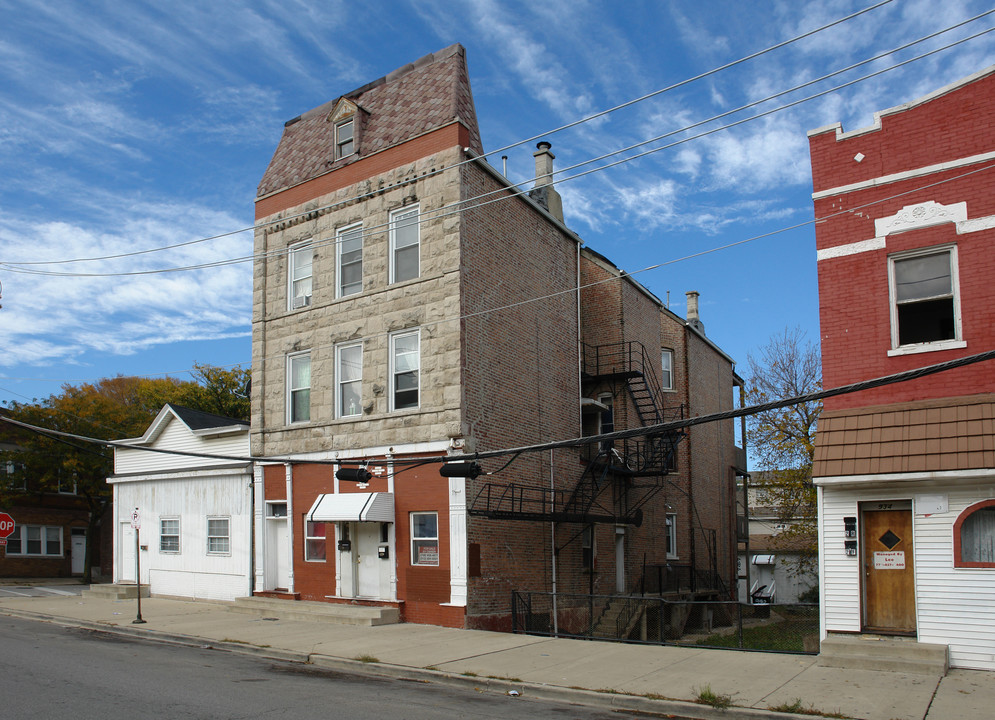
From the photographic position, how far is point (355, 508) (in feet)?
63.1

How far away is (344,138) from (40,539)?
97.9 feet

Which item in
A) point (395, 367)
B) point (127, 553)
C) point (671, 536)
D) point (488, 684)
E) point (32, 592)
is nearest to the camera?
point (488, 684)

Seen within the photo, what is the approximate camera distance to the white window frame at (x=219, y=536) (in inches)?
932

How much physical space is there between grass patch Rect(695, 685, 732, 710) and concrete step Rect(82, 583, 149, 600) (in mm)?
19076

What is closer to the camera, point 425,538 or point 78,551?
point 425,538

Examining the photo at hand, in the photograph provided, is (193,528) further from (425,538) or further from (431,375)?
(431,375)

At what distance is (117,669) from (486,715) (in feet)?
19.8

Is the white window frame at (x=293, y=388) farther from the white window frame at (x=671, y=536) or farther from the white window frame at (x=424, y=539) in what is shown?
the white window frame at (x=671, y=536)

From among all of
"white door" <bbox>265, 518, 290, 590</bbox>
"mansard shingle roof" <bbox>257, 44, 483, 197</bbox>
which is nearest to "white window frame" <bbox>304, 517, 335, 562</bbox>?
"white door" <bbox>265, 518, 290, 590</bbox>

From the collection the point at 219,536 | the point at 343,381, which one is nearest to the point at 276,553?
the point at 219,536

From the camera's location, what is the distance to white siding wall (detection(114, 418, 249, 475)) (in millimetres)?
24359

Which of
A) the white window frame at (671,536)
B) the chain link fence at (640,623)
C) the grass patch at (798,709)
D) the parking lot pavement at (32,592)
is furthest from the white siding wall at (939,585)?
the parking lot pavement at (32,592)

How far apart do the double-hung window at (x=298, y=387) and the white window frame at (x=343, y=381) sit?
1226 mm

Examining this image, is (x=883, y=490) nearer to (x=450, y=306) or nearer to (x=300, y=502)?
(x=450, y=306)
